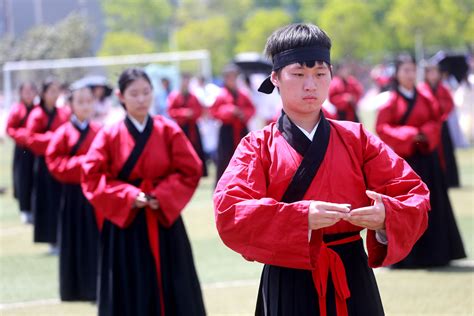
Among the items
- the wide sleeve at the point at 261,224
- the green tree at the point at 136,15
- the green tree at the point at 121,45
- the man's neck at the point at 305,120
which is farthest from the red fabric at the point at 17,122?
the green tree at the point at 136,15

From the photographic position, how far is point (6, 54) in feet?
103

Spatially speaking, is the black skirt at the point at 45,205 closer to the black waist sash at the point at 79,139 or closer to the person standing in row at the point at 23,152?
the person standing in row at the point at 23,152

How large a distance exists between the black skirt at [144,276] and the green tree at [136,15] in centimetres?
3061


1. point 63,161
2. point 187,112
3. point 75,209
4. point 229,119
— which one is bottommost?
point 75,209

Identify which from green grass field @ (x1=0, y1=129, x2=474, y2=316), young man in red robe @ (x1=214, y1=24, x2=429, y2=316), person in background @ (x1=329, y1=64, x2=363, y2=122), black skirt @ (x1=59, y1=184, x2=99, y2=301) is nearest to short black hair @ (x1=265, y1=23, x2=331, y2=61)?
young man in red robe @ (x1=214, y1=24, x2=429, y2=316)

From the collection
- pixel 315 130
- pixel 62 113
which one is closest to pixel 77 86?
pixel 62 113

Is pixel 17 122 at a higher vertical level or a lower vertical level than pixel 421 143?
lower

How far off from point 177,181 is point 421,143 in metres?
3.53

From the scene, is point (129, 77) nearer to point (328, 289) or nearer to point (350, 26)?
point (328, 289)

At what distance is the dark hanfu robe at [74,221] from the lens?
856 cm

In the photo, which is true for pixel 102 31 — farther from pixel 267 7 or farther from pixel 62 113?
pixel 62 113

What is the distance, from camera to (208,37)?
139ft

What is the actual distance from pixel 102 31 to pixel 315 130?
119 ft

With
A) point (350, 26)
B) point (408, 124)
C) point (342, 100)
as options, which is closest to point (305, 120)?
point (408, 124)
